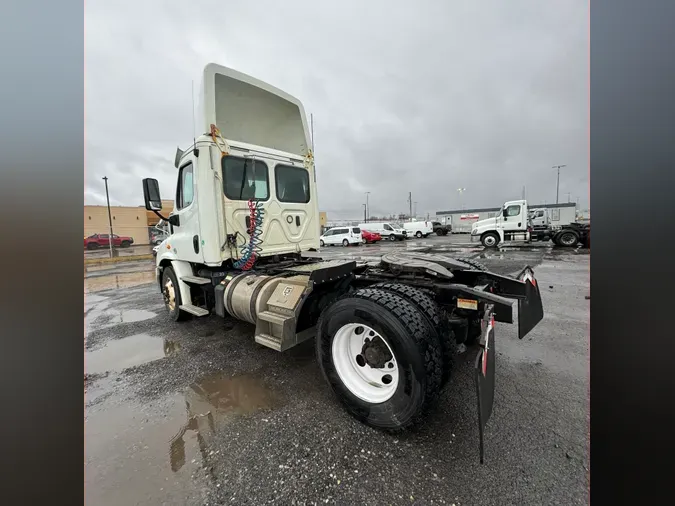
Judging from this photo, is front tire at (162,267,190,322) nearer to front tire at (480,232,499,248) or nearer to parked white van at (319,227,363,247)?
front tire at (480,232,499,248)

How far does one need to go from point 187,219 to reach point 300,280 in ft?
8.06

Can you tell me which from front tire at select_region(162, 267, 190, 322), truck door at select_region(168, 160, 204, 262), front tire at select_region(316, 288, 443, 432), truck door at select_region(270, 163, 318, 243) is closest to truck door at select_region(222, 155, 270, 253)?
truck door at select_region(270, 163, 318, 243)

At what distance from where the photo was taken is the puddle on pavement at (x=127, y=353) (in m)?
3.76

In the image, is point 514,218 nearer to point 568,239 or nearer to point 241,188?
point 568,239

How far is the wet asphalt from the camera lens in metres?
1.81

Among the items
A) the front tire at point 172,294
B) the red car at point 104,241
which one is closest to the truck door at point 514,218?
the front tire at point 172,294

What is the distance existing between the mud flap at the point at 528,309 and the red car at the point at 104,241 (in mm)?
32888

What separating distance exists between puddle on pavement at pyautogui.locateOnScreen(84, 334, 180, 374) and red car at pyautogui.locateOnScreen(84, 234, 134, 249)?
92.5 ft

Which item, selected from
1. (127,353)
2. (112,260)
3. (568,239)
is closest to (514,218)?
(568,239)

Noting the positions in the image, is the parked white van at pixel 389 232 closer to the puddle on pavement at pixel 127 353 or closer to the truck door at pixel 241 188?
the truck door at pixel 241 188
